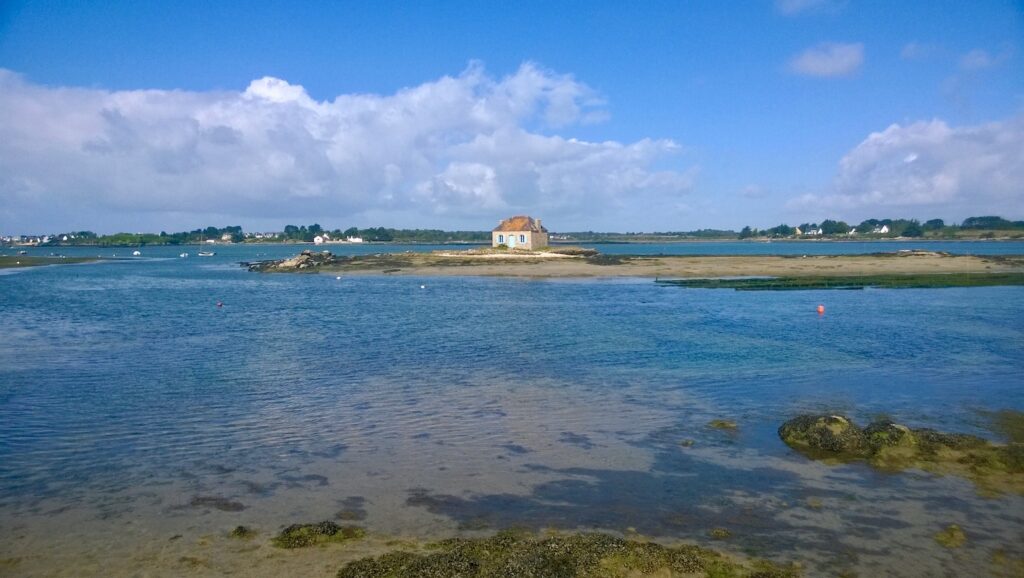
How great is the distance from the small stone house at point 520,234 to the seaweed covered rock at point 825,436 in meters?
71.5

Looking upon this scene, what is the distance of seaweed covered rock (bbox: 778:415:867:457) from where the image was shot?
12.2 meters

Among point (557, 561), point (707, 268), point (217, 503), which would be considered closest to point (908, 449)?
point (557, 561)

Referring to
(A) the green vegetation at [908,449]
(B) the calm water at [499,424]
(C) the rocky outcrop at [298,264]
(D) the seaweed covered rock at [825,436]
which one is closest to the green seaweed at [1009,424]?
(B) the calm water at [499,424]

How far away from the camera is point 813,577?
25.2 feet

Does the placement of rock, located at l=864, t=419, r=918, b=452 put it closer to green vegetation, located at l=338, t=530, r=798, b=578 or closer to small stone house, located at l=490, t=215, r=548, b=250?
green vegetation, located at l=338, t=530, r=798, b=578

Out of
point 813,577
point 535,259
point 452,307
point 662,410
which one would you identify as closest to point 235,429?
point 662,410

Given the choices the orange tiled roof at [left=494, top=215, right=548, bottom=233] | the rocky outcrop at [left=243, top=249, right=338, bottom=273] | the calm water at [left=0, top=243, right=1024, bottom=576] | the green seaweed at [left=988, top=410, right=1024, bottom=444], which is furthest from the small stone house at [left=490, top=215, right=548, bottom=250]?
the green seaweed at [left=988, top=410, right=1024, bottom=444]

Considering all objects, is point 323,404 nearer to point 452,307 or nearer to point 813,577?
point 813,577

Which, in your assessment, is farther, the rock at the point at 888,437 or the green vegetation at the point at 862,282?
→ the green vegetation at the point at 862,282

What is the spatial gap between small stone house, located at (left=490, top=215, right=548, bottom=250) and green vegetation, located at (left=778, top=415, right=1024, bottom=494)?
235 feet

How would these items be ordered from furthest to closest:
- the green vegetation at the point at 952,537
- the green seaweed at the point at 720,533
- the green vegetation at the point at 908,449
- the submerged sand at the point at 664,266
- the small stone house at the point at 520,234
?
the small stone house at the point at 520,234 < the submerged sand at the point at 664,266 < the green vegetation at the point at 908,449 < the green seaweed at the point at 720,533 < the green vegetation at the point at 952,537

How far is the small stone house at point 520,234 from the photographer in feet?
277

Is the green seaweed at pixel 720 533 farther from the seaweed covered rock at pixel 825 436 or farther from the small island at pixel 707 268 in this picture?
the small island at pixel 707 268

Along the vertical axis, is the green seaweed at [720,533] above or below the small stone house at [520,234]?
below
